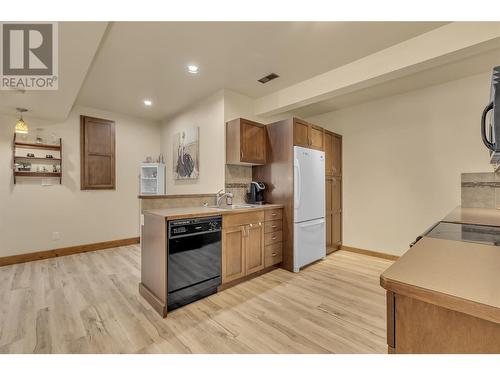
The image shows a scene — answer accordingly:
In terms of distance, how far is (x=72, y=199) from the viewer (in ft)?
13.3

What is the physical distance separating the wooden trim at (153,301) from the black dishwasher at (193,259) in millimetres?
71

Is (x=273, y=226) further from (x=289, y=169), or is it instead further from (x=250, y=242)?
(x=289, y=169)

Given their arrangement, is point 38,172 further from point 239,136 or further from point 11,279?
point 239,136

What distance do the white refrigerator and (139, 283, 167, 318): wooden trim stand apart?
1.75 meters

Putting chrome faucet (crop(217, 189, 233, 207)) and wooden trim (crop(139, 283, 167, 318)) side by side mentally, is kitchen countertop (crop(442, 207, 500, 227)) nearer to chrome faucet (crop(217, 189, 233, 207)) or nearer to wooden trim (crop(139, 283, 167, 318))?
chrome faucet (crop(217, 189, 233, 207))

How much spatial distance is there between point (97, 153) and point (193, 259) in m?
3.32

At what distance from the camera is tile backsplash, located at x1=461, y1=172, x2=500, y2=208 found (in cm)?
278

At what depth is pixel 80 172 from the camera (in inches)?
163

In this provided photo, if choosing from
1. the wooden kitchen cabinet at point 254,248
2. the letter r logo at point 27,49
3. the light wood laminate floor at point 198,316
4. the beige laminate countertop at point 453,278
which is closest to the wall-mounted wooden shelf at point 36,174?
the light wood laminate floor at point 198,316

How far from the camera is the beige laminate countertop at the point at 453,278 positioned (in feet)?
1.77

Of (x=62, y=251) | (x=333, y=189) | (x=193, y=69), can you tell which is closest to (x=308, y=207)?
(x=333, y=189)

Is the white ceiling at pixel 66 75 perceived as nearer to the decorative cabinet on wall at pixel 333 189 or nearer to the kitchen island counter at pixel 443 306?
the kitchen island counter at pixel 443 306
